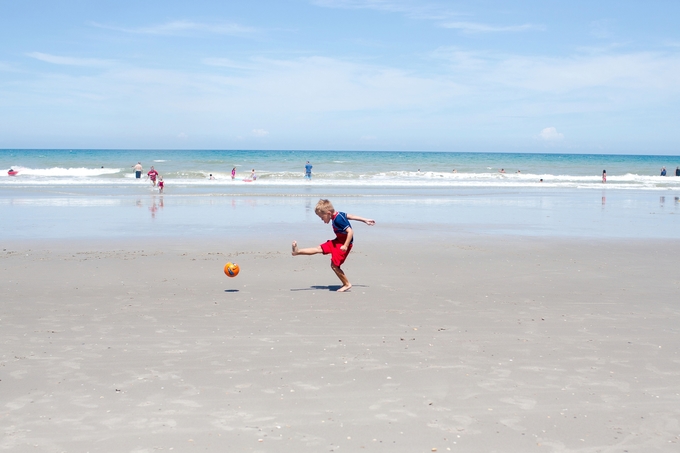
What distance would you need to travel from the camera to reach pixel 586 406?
4887 millimetres

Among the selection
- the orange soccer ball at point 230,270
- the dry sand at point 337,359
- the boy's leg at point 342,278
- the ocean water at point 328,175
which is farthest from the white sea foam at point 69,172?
the boy's leg at point 342,278

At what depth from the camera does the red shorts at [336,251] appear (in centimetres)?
890

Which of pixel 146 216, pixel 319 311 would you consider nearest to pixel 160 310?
pixel 319 311

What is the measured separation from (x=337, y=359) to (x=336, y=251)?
318 centimetres

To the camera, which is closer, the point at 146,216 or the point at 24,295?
the point at 24,295

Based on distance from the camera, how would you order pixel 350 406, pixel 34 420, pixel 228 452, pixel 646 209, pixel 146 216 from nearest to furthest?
pixel 228 452
pixel 34 420
pixel 350 406
pixel 146 216
pixel 646 209

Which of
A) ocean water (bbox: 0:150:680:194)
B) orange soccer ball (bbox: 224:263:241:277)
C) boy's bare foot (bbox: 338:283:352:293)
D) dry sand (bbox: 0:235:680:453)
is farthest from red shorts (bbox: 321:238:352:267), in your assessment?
ocean water (bbox: 0:150:680:194)

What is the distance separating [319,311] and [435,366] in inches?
89.4

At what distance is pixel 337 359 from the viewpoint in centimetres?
593

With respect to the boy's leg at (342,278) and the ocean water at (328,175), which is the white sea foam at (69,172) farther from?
the boy's leg at (342,278)

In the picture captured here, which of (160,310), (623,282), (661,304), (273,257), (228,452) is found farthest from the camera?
(273,257)

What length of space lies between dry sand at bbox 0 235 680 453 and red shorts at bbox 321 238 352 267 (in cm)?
48

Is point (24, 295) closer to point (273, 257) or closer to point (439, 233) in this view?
point (273, 257)

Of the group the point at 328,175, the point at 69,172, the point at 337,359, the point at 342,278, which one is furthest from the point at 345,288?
the point at 69,172
